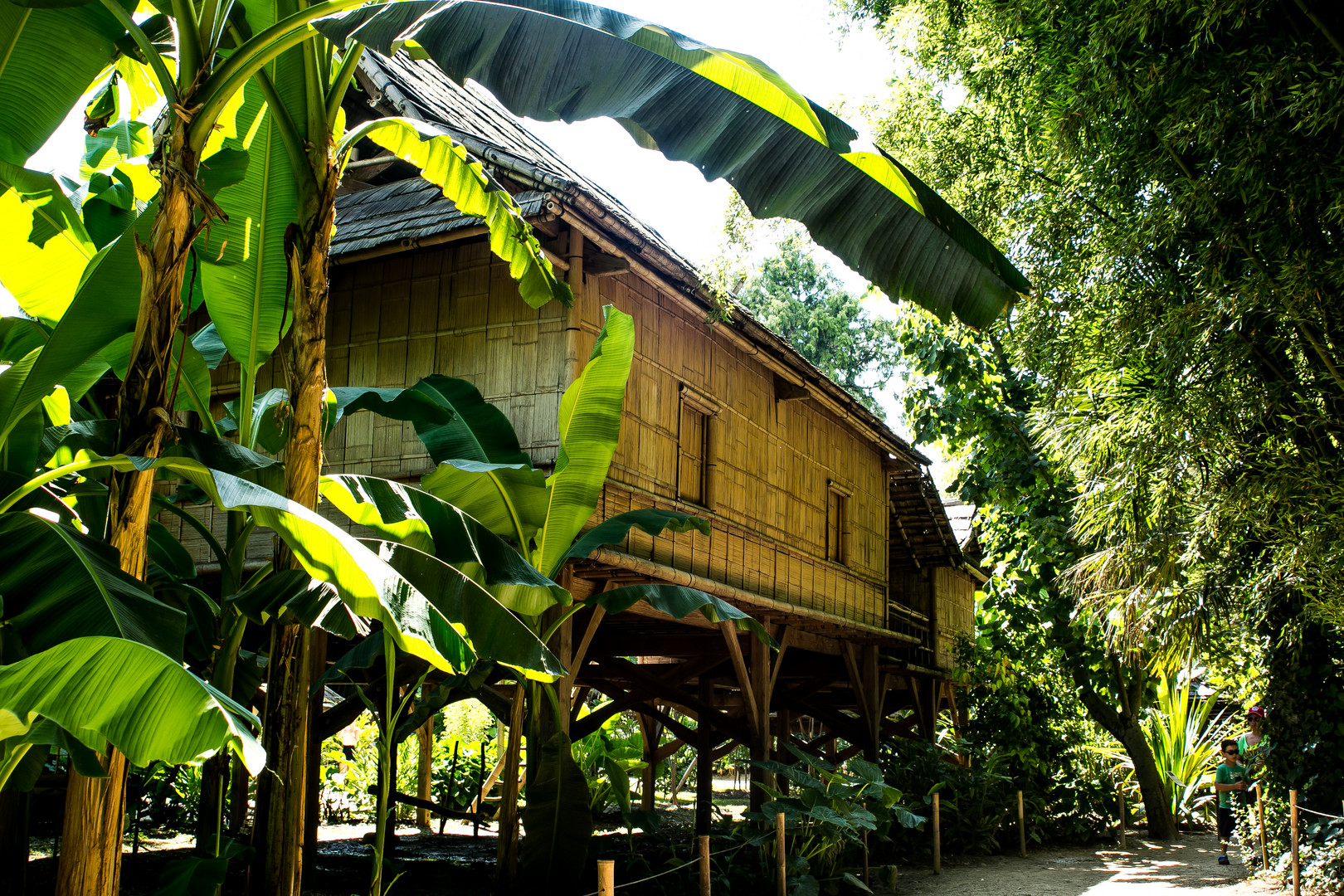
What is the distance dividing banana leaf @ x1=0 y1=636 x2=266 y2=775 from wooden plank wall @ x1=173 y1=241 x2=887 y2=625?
4777 millimetres

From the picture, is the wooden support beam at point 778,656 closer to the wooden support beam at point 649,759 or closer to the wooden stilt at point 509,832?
the wooden stilt at point 509,832

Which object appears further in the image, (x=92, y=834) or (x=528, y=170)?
(x=528, y=170)

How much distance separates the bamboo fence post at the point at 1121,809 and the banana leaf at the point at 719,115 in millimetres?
12481

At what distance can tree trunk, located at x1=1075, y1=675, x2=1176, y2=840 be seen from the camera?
14320 mm

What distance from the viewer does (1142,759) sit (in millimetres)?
14367

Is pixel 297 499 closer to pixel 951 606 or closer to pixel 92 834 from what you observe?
pixel 92 834

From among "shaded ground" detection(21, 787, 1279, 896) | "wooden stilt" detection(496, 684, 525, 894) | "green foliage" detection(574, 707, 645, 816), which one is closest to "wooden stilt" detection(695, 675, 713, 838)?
"shaded ground" detection(21, 787, 1279, 896)

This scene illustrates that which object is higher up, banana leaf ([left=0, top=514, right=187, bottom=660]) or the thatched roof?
the thatched roof

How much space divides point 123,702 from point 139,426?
37.5 inches

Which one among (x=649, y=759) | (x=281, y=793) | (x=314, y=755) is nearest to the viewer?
(x=281, y=793)

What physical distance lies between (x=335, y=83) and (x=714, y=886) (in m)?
6.22

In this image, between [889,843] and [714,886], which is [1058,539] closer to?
[889,843]

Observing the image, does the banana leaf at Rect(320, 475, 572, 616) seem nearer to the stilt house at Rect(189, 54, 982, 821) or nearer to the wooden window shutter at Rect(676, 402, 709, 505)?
the stilt house at Rect(189, 54, 982, 821)

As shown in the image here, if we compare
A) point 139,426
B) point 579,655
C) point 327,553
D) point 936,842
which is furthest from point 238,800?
point 936,842
